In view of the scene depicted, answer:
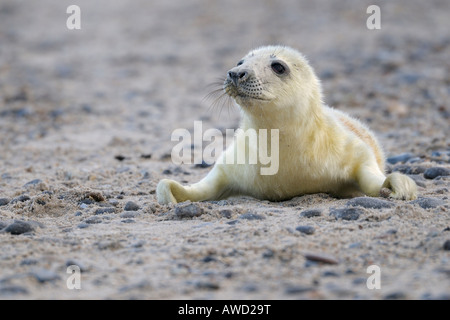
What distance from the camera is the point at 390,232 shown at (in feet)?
12.0

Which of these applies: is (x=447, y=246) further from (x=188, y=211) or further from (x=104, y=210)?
(x=104, y=210)

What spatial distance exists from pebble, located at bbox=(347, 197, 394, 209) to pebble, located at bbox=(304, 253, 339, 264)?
91 centimetres

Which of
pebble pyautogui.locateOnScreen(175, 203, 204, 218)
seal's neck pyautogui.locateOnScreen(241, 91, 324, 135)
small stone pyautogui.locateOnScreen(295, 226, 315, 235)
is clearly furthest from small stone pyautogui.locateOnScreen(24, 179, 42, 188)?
small stone pyautogui.locateOnScreen(295, 226, 315, 235)

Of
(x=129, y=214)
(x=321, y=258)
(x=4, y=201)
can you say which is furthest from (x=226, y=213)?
(x=4, y=201)

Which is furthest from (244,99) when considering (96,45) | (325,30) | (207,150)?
(96,45)

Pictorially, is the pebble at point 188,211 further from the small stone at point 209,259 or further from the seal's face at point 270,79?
the small stone at point 209,259

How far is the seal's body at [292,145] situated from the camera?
4.45 m

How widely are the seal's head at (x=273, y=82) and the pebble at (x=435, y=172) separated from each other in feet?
3.64

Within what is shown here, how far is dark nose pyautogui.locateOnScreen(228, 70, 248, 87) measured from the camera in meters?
4.42

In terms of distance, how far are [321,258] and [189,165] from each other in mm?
3073

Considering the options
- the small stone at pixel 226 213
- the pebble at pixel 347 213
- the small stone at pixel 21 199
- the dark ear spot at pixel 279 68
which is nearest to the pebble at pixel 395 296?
the pebble at pixel 347 213

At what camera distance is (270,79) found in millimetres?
4547

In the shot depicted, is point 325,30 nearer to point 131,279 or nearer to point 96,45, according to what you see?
point 96,45

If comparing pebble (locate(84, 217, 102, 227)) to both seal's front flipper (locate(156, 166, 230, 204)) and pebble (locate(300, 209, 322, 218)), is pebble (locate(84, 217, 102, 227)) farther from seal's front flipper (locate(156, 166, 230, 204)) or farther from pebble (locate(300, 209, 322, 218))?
pebble (locate(300, 209, 322, 218))
